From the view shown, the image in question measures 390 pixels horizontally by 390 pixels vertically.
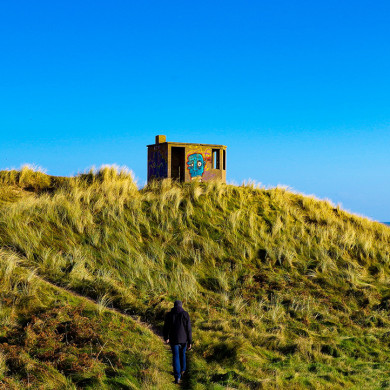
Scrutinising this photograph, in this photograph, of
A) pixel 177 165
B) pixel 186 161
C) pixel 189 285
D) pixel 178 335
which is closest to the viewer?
pixel 178 335

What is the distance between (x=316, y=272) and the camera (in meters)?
16.6

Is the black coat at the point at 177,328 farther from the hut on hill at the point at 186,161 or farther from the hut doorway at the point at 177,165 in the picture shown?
the hut doorway at the point at 177,165

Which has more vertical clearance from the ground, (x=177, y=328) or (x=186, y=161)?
(x=186, y=161)

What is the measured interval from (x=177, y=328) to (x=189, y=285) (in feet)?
18.8

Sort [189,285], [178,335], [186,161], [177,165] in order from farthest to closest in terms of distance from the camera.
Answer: [177,165], [186,161], [189,285], [178,335]

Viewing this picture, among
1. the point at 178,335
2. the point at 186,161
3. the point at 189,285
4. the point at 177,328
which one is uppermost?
the point at 186,161

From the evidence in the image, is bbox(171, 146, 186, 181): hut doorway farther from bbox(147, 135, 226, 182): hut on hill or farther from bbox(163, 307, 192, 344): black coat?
bbox(163, 307, 192, 344): black coat

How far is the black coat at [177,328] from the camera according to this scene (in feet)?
27.6

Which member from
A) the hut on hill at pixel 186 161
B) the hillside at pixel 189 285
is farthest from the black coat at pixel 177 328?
the hut on hill at pixel 186 161

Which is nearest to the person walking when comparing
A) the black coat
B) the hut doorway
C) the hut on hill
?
the black coat

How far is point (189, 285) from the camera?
14.1 metres

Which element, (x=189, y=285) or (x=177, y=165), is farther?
(x=177, y=165)

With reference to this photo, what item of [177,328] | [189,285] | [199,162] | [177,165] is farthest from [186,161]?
[177,328]

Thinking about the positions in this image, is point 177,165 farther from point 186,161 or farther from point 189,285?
point 189,285
